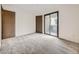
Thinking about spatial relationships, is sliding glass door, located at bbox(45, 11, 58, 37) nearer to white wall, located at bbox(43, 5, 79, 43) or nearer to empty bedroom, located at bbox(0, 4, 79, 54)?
empty bedroom, located at bbox(0, 4, 79, 54)

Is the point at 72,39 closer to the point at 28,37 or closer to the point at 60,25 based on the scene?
the point at 60,25

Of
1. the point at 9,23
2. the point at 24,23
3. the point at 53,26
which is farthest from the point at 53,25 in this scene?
the point at 9,23

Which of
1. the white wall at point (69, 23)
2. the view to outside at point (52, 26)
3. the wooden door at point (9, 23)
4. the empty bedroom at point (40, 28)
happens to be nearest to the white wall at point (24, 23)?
the empty bedroom at point (40, 28)

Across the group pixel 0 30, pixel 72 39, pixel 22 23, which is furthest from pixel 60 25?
pixel 0 30

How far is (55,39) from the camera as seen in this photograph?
3668mm

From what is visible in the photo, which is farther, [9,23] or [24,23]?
[24,23]

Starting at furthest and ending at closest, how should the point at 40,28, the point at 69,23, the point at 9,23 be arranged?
the point at 69,23
the point at 40,28
the point at 9,23

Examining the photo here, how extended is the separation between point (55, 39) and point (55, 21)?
75cm

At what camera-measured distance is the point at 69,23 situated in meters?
3.76

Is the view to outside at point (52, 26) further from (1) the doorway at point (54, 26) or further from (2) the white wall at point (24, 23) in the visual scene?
(2) the white wall at point (24, 23)

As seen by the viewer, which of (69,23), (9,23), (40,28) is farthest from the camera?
(69,23)

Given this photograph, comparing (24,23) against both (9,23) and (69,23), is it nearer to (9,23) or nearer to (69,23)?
(9,23)

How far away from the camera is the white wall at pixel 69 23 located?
3.45 m

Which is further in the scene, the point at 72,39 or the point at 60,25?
the point at 60,25
